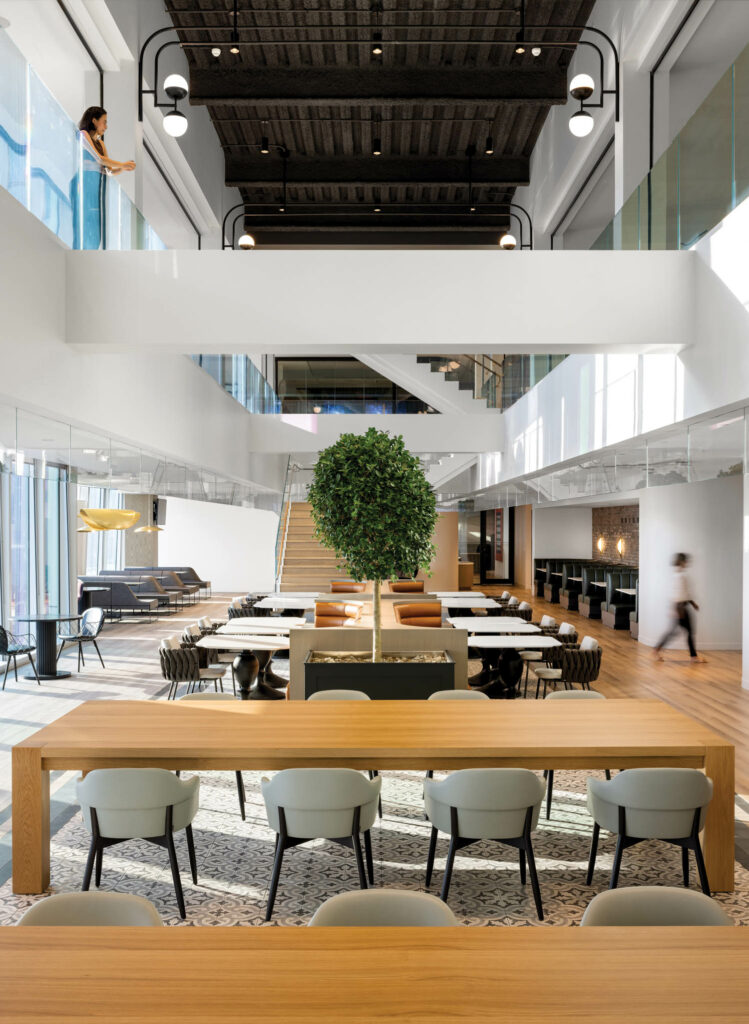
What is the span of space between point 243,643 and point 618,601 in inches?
355

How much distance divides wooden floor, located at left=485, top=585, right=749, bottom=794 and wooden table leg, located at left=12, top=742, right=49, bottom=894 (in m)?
4.61

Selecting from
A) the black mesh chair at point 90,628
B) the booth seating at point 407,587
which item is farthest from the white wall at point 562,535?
the black mesh chair at point 90,628

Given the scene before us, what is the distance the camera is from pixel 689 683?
957 centimetres

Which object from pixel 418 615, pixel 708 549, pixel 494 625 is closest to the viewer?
pixel 494 625

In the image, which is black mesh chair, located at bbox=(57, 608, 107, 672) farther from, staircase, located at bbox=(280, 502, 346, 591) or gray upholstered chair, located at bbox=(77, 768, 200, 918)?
gray upholstered chair, located at bbox=(77, 768, 200, 918)

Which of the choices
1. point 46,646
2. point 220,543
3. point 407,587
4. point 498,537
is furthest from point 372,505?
point 498,537

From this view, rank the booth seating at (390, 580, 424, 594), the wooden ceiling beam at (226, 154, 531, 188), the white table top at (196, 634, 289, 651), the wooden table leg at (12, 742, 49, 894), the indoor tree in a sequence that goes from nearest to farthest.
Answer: the wooden table leg at (12, 742, 49, 894) → the indoor tree → the white table top at (196, 634, 289, 651) → the wooden ceiling beam at (226, 154, 531, 188) → the booth seating at (390, 580, 424, 594)

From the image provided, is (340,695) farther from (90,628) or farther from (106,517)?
(90,628)

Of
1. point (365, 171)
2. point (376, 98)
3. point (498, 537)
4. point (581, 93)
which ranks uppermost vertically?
point (365, 171)

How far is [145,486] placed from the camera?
29.8 ft

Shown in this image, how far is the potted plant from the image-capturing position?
5887mm

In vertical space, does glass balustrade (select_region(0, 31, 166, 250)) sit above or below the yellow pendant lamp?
above

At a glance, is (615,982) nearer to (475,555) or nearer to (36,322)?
(36,322)

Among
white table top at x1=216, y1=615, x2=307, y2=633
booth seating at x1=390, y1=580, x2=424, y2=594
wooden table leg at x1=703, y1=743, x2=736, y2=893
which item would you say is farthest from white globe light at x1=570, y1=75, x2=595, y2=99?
booth seating at x1=390, y1=580, x2=424, y2=594
